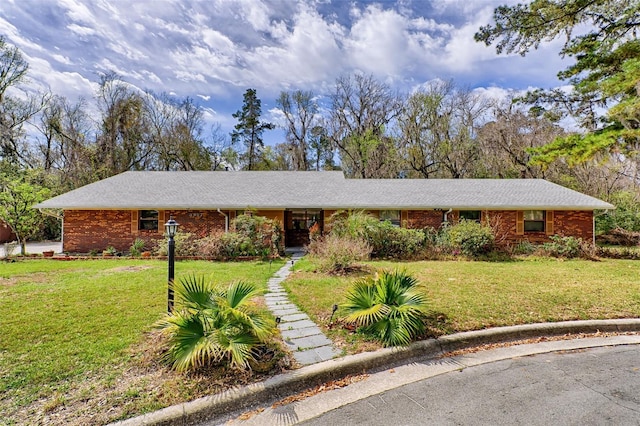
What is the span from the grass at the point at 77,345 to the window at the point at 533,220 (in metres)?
13.0

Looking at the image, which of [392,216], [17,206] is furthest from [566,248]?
[17,206]

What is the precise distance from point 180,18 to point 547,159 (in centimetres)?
1256

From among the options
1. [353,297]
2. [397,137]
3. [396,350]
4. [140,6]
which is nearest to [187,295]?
[353,297]

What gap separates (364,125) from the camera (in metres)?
28.9

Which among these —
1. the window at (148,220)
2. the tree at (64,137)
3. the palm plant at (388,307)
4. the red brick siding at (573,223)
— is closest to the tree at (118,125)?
the tree at (64,137)

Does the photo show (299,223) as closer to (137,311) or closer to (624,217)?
(137,311)

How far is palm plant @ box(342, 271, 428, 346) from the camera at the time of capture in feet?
13.5

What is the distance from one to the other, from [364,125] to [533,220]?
18.1 m

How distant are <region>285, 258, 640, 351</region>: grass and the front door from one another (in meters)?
5.67

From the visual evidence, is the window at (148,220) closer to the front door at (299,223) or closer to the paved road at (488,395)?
the front door at (299,223)

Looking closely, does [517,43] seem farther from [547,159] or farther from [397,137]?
[397,137]

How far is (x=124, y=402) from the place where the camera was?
2.83 metres

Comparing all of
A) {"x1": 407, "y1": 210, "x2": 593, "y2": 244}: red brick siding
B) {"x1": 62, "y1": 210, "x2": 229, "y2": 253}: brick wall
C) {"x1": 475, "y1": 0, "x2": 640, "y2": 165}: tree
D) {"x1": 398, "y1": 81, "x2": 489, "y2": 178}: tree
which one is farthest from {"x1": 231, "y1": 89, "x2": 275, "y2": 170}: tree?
{"x1": 475, "y1": 0, "x2": 640, "y2": 165}: tree

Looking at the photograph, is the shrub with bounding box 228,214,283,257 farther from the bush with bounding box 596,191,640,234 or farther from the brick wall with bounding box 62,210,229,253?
the bush with bounding box 596,191,640,234
